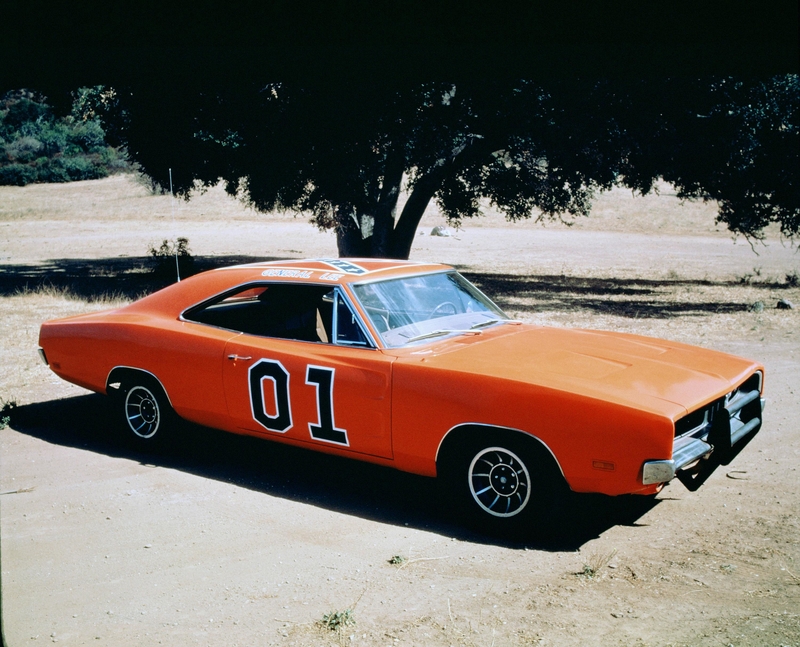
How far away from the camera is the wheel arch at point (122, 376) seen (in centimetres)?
521

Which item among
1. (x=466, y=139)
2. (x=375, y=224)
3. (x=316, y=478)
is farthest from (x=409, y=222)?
(x=316, y=478)

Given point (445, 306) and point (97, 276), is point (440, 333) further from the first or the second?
point (97, 276)

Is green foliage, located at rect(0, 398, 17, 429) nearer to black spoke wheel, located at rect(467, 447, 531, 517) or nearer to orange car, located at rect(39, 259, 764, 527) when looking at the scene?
orange car, located at rect(39, 259, 764, 527)

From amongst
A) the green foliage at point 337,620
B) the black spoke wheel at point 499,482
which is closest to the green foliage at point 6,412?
the black spoke wheel at point 499,482

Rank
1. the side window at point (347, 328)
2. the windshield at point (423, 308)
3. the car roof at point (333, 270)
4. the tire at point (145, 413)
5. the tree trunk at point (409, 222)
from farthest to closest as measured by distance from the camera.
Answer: the tree trunk at point (409, 222) < the tire at point (145, 413) < the car roof at point (333, 270) < the windshield at point (423, 308) < the side window at point (347, 328)

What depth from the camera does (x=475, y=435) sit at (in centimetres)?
400

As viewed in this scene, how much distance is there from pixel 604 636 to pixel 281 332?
2.75 m

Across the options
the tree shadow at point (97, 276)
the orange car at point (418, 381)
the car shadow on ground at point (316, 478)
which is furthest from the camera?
the tree shadow at point (97, 276)

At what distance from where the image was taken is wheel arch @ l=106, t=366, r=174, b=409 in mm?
5211

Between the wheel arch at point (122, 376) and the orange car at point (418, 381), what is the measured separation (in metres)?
0.01

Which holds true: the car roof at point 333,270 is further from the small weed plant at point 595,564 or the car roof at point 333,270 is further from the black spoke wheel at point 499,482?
the small weed plant at point 595,564

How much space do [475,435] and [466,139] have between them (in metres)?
13.5

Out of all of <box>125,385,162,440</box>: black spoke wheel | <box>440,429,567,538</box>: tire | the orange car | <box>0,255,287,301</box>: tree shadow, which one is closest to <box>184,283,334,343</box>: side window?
the orange car

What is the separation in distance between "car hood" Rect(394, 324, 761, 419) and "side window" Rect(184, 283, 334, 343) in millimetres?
812
